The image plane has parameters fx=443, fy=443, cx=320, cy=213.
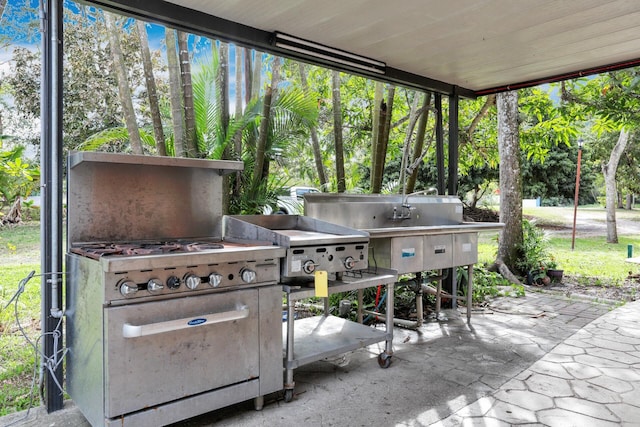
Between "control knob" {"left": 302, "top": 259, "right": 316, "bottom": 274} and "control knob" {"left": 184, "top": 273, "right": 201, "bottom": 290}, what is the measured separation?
670 millimetres

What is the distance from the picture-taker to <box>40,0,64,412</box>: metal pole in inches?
92.6

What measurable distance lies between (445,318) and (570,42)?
273 cm

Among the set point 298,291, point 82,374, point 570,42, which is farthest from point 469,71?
point 82,374

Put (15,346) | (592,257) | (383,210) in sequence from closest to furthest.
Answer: (15,346)
(383,210)
(592,257)

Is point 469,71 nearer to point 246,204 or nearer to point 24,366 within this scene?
point 246,204

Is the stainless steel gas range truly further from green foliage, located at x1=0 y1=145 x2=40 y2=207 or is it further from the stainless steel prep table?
green foliage, located at x1=0 y1=145 x2=40 y2=207

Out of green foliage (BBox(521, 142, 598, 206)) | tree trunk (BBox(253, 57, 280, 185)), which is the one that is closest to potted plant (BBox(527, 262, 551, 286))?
tree trunk (BBox(253, 57, 280, 185))

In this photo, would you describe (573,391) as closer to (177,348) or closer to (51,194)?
(177,348)

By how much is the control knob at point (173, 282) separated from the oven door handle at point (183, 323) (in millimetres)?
158

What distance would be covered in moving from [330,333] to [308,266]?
88 centimetres

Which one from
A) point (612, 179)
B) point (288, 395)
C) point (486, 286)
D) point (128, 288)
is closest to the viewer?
point (128, 288)

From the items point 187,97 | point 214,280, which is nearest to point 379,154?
point 187,97

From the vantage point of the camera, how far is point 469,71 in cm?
441

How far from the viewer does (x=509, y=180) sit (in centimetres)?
682
